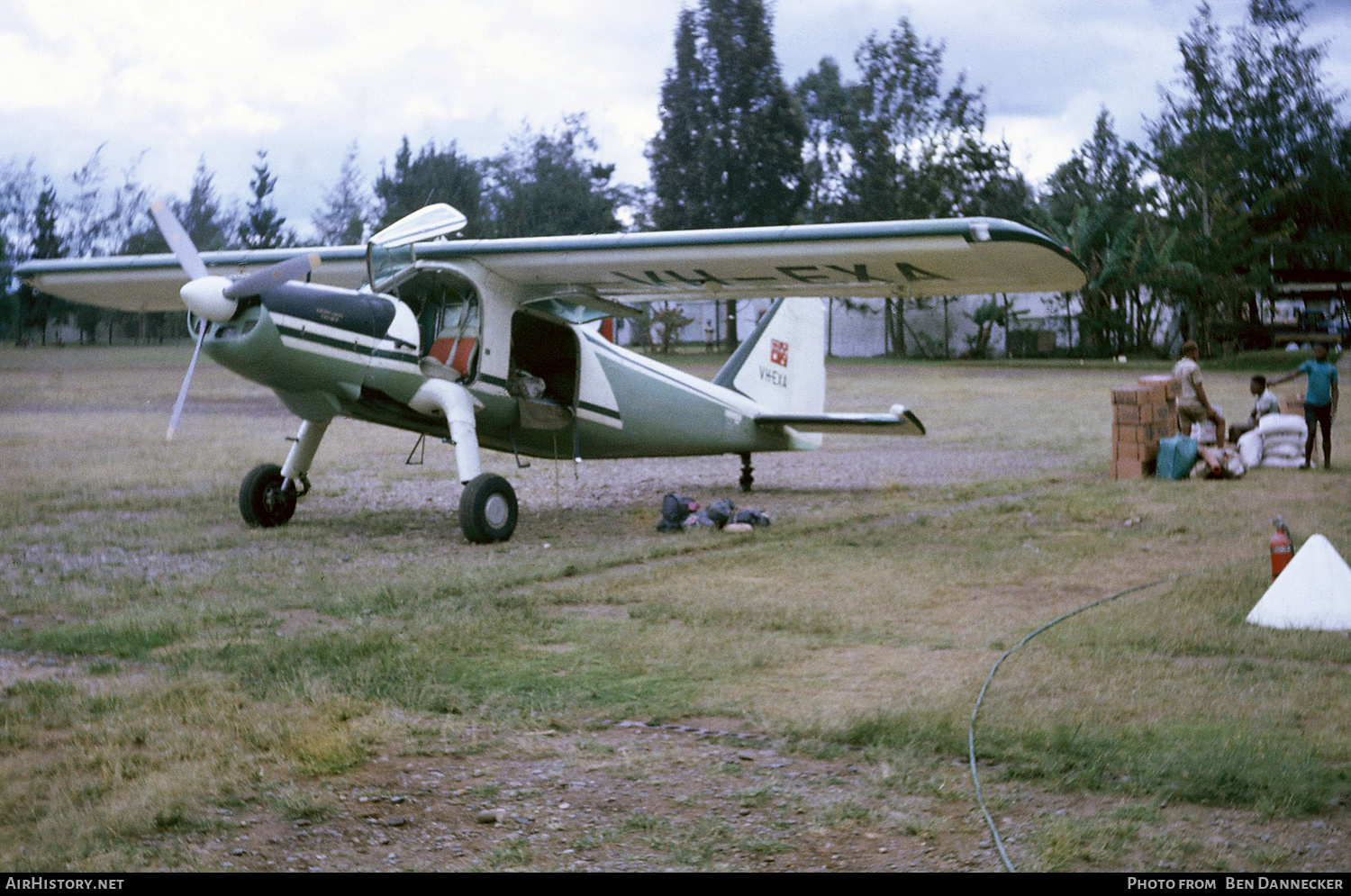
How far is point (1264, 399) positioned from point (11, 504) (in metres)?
15.5

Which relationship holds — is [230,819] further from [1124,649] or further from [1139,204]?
[1139,204]

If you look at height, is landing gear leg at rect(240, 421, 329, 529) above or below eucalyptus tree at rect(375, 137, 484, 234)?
below

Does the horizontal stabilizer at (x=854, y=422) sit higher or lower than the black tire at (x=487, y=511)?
higher

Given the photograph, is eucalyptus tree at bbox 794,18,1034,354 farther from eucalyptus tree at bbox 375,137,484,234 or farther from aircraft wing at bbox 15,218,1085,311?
aircraft wing at bbox 15,218,1085,311

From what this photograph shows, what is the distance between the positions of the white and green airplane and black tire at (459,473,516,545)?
0.05 ft

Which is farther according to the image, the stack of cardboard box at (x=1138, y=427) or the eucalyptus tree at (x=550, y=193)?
the eucalyptus tree at (x=550, y=193)

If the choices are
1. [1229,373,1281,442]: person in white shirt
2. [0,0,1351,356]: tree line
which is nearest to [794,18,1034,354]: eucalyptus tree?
[0,0,1351,356]: tree line

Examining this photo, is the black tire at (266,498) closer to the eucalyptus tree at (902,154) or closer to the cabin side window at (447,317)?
the cabin side window at (447,317)

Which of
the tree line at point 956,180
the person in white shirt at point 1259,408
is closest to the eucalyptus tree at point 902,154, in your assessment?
the tree line at point 956,180

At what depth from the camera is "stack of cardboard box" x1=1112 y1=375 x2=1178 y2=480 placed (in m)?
14.5

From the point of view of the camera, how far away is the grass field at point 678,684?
3832mm

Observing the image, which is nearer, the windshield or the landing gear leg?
the windshield

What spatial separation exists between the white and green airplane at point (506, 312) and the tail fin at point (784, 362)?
0.09 metres

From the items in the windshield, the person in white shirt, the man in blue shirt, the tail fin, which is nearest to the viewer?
the windshield
